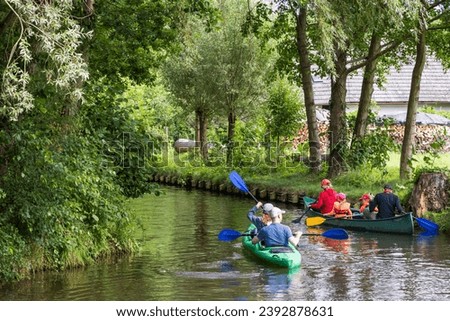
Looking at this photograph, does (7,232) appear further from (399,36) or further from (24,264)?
(399,36)

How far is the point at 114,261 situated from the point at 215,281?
262 cm

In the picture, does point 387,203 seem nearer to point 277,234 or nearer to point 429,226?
point 429,226

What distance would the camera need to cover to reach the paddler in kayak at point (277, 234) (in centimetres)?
1842

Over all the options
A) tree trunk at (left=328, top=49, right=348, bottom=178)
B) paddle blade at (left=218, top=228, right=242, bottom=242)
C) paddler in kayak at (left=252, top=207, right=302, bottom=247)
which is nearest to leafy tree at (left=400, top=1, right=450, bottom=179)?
tree trunk at (left=328, top=49, right=348, bottom=178)

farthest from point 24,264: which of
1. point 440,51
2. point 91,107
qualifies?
point 440,51

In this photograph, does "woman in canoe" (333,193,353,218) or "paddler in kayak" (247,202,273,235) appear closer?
"paddler in kayak" (247,202,273,235)

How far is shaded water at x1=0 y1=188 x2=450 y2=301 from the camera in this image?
1541 centimetres

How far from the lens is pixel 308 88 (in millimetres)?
33750

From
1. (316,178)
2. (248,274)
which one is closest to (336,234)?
(248,274)

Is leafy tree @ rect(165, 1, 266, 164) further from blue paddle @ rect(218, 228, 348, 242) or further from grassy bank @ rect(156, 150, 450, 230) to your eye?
blue paddle @ rect(218, 228, 348, 242)

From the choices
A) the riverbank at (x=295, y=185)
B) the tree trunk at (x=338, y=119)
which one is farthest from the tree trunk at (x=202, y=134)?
the tree trunk at (x=338, y=119)

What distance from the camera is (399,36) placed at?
2956 cm

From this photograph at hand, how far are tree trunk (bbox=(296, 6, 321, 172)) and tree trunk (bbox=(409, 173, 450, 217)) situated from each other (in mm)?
9438
